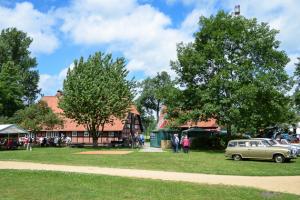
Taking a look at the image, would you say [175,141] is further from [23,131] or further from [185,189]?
[185,189]

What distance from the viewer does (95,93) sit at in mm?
46625

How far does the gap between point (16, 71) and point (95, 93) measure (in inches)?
877

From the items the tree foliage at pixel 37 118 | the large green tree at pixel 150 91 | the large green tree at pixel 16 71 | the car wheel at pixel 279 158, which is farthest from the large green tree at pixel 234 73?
the large green tree at pixel 150 91

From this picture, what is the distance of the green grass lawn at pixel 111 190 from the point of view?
1423cm

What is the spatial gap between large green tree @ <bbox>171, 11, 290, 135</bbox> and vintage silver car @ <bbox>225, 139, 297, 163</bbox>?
29.5ft

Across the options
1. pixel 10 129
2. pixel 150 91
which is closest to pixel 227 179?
pixel 10 129

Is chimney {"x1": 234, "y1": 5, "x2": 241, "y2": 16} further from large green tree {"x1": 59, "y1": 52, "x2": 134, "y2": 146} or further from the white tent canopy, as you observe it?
the white tent canopy

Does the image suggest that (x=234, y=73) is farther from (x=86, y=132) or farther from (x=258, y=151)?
(x=86, y=132)

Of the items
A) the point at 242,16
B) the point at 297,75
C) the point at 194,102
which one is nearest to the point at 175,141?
the point at 194,102

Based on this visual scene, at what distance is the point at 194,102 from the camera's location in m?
42.8

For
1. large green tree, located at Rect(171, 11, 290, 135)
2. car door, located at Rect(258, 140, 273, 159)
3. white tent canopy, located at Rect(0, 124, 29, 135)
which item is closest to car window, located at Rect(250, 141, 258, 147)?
car door, located at Rect(258, 140, 273, 159)

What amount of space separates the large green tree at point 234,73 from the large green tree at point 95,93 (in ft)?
26.2

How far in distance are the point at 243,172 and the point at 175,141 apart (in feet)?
55.4

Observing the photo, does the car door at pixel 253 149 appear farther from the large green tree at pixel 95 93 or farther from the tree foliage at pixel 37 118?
the tree foliage at pixel 37 118
